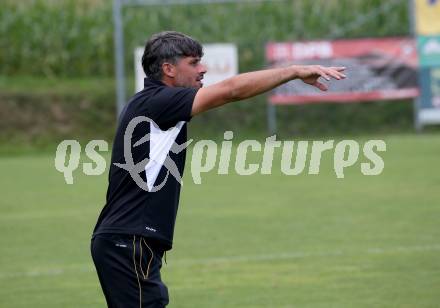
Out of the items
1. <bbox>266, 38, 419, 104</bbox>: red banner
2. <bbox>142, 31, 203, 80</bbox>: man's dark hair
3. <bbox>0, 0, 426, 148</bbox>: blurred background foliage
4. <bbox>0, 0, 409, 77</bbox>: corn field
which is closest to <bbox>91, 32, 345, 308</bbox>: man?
<bbox>142, 31, 203, 80</bbox>: man's dark hair

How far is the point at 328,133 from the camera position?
87.3 ft

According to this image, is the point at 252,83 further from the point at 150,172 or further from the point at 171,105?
the point at 150,172

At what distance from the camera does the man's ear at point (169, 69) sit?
5.90 m

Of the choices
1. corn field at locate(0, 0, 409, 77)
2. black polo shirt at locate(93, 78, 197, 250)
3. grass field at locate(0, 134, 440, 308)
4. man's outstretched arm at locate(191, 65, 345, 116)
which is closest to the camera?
man's outstretched arm at locate(191, 65, 345, 116)

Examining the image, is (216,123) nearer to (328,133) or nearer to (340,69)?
(328,133)

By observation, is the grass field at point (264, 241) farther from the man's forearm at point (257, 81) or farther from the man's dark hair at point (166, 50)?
the man's forearm at point (257, 81)

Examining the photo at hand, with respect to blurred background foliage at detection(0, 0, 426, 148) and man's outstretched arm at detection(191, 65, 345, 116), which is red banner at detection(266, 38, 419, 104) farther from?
man's outstretched arm at detection(191, 65, 345, 116)

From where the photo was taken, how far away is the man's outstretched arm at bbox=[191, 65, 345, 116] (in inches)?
221

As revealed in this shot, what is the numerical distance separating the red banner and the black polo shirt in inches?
765

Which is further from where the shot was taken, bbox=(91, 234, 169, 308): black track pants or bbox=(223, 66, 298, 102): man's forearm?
bbox=(91, 234, 169, 308): black track pants

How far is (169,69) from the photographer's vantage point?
5910 millimetres

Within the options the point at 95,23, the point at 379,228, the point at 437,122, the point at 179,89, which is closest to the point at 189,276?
the point at 379,228

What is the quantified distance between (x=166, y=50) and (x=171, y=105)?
33cm

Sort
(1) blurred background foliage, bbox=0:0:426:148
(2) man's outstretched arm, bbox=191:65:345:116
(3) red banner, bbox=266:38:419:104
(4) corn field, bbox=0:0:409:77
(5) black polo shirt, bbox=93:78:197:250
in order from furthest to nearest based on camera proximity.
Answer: (4) corn field, bbox=0:0:409:77 < (1) blurred background foliage, bbox=0:0:426:148 < (3) red banner, bbox=266:38:419:104 < (5) black polo shirt, bbox=93:78:197:250 < (2) man's outstretched arm, bbox=191:65:345:116
